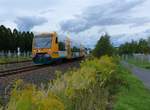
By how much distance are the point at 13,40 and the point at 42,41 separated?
154ft

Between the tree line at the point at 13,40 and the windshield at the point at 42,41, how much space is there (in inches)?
1546

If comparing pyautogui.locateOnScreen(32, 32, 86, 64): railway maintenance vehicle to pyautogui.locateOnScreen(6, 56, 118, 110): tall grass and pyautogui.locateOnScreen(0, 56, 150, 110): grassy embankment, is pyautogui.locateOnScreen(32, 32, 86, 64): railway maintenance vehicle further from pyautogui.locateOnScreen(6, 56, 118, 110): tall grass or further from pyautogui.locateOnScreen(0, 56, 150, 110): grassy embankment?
pyautogui.locateOnScreen(6, 56, 118, 110): tall grass

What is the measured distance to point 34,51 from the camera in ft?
123

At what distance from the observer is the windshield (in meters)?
37.3

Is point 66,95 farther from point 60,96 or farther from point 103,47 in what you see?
point 103,47

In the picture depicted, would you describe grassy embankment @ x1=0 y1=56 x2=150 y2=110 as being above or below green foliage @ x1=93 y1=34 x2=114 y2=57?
below

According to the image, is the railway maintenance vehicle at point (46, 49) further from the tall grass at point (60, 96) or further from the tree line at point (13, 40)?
the tree line at point (13, 40)

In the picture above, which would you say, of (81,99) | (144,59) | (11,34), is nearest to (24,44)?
(11,34)

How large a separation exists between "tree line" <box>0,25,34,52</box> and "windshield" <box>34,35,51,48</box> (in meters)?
39.3

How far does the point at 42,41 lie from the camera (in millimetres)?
37812

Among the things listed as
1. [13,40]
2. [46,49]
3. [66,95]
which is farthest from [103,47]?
[13,40]

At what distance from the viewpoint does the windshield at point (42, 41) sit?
3734 centimetres

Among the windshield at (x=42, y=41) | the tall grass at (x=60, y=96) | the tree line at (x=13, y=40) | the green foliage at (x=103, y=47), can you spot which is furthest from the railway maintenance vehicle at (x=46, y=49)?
the tree line at (x=13, y=40)

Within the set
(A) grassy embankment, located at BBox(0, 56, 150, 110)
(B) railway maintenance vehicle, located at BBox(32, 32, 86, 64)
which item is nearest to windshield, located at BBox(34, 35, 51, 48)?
(B) railway maintenance vehicle, located at BBox(32, 32, 86, 64)
